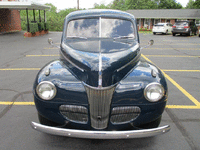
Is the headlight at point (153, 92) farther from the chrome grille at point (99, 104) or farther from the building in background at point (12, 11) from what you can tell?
the building in background at point (12, 11)

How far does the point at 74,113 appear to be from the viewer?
7.95 ft

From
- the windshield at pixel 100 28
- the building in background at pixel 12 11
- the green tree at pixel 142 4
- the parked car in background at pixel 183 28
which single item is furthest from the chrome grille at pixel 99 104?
the green tree at pixel 142 4

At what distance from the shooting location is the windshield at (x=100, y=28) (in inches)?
143

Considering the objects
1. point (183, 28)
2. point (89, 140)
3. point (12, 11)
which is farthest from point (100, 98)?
point (12, 11)

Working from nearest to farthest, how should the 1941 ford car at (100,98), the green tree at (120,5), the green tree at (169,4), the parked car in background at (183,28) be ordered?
the 1941 ford car at (100,98) < the parked car in background at (183,28) < the green tree at (169,4) < the green tree at (120,5)

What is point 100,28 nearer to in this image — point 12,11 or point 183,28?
point 183,28

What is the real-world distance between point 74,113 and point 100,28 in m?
1.90

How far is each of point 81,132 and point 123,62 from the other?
113 centimetres

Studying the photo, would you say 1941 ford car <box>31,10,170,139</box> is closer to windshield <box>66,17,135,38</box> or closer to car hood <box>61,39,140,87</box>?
car hood <box>61,39,140,87</box>

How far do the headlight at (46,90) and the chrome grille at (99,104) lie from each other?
449mm

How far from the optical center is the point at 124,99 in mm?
2385

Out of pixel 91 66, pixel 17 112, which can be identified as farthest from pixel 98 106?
pixel 17 112

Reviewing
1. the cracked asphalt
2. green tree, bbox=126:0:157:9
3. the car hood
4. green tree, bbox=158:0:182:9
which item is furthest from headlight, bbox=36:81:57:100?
green tree, bbox=158:0:182:9

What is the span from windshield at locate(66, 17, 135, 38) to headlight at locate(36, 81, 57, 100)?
59.2 inches
